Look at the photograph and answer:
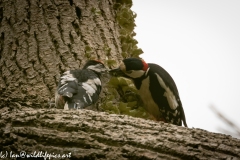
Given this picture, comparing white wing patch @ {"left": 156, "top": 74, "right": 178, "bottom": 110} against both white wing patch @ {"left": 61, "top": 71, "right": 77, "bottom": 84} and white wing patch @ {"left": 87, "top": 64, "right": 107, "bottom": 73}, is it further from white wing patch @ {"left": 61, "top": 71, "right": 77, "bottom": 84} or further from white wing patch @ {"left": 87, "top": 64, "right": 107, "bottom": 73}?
white wing patch @ {"left": 61, "top": 71, "right": 77, "bottom": 84}

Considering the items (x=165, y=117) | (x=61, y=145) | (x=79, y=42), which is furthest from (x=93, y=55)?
(x=61, y=145)

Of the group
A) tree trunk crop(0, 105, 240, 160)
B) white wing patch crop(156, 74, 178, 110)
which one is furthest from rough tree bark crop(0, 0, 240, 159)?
white wing patch crop(156, 74, 178, 110)

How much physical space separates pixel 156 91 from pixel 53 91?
0.91m

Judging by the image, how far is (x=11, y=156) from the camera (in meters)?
1.70

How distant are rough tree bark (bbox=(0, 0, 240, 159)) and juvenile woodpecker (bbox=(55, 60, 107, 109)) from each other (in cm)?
10

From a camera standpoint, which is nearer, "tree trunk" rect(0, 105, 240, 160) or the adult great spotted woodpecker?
"tree trunk" rect(0, 105, 240, 160)

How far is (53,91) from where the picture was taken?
2844 millimetres

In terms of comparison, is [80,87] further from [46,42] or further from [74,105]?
[46,42]

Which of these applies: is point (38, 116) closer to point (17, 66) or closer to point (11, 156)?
point (11, 156)

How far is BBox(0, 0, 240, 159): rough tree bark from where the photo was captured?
1746 mm

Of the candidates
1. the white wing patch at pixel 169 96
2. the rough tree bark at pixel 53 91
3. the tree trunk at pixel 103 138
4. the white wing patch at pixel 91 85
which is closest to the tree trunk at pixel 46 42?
the rough tree bark at pixel 53 91

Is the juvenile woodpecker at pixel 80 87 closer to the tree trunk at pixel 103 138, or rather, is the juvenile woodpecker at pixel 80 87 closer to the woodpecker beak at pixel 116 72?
the woodpecker beak at pixel 116 72

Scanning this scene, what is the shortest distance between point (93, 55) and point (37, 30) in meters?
0.52

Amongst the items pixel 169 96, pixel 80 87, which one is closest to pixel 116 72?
pixel 80 87
